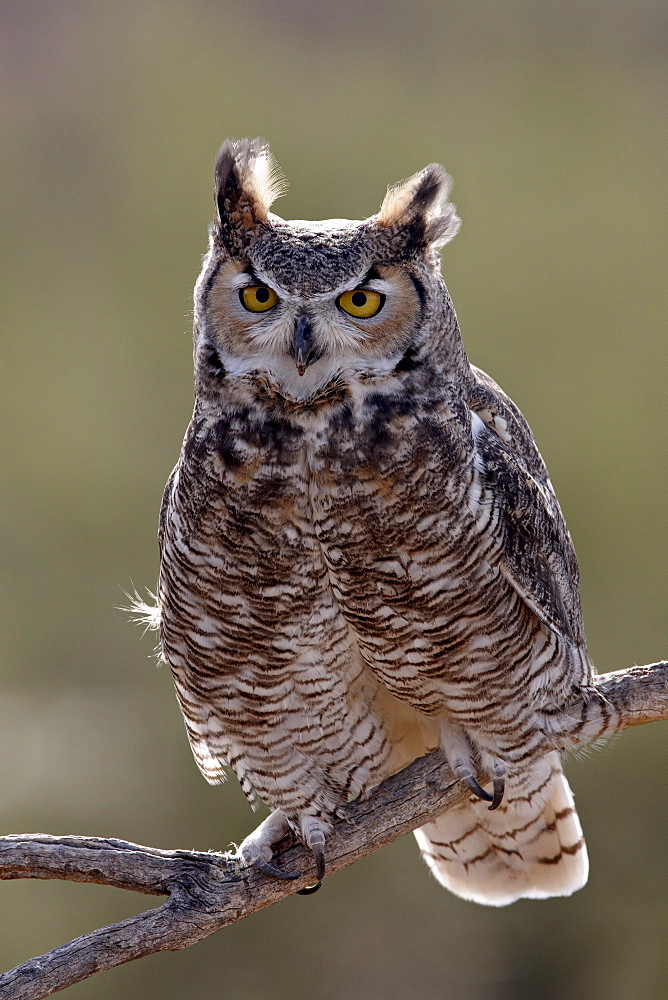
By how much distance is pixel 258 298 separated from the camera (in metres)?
1.83

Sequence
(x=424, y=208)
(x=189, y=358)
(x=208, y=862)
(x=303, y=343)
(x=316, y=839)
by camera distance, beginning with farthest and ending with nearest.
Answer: (x=189, y=358) → (x=316, y=839) → (x=208, y=862) → (x=424, y=208) → (x=303, y=343)

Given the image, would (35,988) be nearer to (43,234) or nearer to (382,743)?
(382,743)

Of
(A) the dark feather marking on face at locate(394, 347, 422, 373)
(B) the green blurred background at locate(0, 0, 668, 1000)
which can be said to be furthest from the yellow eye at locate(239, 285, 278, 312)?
(B) the green blurred background at locate(0, 0, 668, 1000)

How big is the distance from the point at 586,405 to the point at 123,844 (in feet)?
19.4

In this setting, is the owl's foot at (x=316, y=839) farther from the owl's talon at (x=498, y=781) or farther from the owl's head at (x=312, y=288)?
the owl's head at (x=312, y=288)

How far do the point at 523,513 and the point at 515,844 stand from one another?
103 cm

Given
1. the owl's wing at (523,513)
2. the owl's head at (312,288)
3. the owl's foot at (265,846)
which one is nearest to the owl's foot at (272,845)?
the owl's foot at (265,846)

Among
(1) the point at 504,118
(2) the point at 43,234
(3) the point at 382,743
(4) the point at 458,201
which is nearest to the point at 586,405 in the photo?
(4) the point at 458,201

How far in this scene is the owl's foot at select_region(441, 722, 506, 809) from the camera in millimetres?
2174

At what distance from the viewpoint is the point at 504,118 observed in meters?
8.47

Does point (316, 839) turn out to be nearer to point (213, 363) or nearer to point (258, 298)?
point (213, 363)

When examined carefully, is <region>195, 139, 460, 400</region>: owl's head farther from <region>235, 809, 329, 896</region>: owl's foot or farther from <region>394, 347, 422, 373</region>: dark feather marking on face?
<region>235, 809, 329, 896</region>: owl's foot

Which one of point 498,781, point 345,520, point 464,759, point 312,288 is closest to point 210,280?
point 312,288

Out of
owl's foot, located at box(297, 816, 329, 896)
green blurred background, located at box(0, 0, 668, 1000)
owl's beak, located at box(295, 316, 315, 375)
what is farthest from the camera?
green blurred background, located at box(0, 0, 668, 1000)
